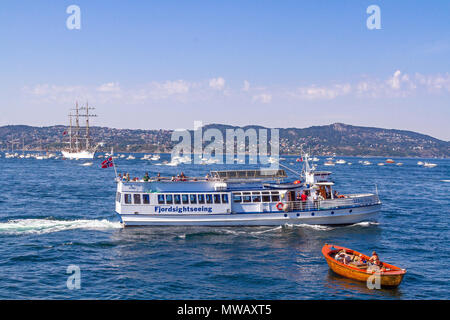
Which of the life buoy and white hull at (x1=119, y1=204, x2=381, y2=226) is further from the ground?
the life buoy

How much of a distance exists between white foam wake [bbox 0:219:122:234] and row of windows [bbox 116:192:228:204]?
3.31 meters

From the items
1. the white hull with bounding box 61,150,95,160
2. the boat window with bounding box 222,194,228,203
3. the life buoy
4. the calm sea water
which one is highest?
the white hull with bounding box 61,150,95,160

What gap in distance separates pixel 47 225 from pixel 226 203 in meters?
17.4

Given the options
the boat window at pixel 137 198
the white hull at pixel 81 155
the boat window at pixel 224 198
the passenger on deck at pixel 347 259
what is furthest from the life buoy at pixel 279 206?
the white hull at pixel 81 155

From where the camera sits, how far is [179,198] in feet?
117

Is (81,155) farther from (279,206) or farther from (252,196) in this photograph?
(279,206)

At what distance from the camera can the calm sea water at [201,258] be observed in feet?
72.4

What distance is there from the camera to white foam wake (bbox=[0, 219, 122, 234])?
35.2 meters
